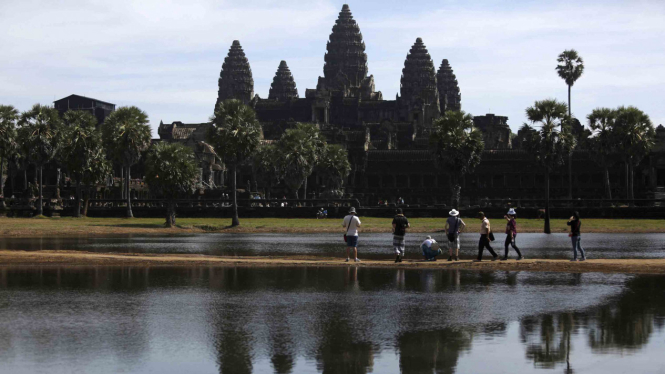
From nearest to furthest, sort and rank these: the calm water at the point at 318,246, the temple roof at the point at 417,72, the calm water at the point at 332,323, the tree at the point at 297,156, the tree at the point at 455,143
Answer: the calm water at the point at 332,323
the calm water at the point at 318,246
the tree at the point at 455,143
the tree at the point at 297,156
the temple roof at the point at 417,72

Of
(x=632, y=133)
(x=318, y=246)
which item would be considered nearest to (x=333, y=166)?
(x=632, y=133)

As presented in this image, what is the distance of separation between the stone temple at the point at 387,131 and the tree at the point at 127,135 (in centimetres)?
3740

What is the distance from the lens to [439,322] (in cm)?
1816

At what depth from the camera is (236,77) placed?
194 m

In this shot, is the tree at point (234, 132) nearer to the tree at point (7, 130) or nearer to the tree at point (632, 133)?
the tree at point (7, 130)

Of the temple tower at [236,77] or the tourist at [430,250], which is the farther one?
the temple tower at [236,77]

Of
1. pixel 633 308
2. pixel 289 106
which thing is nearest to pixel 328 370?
pixel 633 308

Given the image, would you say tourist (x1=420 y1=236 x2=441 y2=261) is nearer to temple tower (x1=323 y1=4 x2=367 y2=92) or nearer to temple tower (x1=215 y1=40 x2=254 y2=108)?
temple tower (x1=323 y1=4 x2=367 y2=92)

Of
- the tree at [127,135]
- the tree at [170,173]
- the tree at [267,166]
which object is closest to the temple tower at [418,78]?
the tree at [267,166]

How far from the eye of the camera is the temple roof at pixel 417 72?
7042 inches

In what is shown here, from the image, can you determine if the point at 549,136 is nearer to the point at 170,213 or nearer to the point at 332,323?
the point at 170,213

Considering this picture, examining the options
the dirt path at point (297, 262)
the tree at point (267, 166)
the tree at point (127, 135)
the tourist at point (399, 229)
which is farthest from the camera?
the tree at point (267, 166)

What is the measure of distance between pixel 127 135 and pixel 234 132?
15.3 metres

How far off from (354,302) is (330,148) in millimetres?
89576
